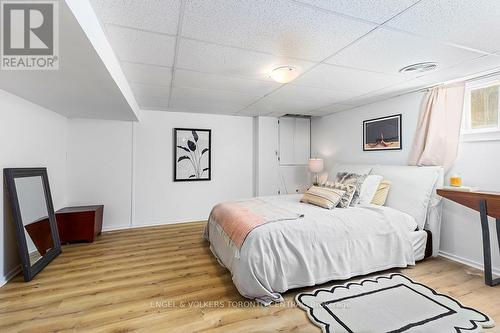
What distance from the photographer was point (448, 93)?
9.29 ft

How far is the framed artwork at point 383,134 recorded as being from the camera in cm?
342

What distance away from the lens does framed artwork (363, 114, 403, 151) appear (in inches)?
134

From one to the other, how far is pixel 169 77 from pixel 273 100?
1.65 meters

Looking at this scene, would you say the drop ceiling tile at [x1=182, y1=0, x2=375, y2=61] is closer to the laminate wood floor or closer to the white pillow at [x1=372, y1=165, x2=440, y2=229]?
the white pillow at [x1=372, y1=165, x2=440, y2=229]

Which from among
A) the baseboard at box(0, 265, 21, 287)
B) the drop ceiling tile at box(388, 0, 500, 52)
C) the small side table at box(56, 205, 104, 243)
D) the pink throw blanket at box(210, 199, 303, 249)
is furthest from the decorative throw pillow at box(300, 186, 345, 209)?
the baseboard at box(0, 265, 21, 287)

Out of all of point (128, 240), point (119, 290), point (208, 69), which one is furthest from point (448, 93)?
point (128, 240)

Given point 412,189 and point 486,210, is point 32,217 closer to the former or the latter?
point 412,189

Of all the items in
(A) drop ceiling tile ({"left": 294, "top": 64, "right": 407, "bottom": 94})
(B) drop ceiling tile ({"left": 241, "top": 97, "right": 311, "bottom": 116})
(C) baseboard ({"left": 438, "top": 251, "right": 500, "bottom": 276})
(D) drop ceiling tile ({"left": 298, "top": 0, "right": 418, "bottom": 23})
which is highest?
(B) drop ceiling tile ({"left": 241, "top": 97, "right": 311, "bottom": 116})

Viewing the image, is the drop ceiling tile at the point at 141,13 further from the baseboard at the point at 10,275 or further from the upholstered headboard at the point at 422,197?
the upholstered headboard at the point at 422,197

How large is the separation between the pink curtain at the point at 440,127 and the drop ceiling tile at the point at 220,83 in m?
1.98

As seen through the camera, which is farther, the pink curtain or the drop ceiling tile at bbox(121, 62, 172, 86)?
the pink curtain

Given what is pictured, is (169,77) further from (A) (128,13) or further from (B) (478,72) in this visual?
(B) (478,72)

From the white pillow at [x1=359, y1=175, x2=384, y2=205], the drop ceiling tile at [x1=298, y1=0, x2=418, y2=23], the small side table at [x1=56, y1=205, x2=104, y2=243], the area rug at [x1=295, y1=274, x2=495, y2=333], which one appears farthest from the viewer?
the small side table at [x1=56, y1=205, x2=104, y2=243]

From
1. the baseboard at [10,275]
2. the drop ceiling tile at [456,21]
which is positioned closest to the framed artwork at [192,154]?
the baseboard at [10,275]
